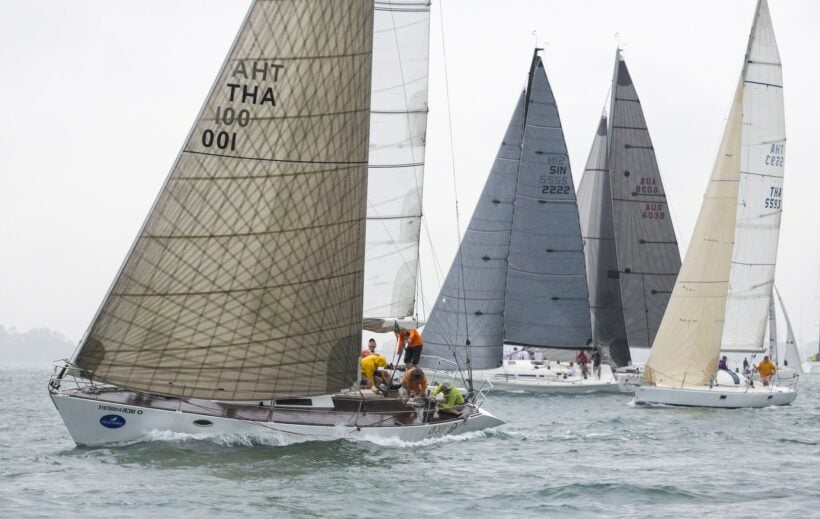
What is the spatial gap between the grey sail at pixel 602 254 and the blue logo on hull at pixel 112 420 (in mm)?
33595

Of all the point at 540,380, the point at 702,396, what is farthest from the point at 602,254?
the point at 702,396

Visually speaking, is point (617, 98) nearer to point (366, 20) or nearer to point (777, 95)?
point (777, 95)

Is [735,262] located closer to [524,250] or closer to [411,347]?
[524,250]

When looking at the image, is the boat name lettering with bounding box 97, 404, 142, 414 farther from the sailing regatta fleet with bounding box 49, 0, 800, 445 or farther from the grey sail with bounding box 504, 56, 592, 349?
the grey sail with bounding box 504, 56, 592, 349

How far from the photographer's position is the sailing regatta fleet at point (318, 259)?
2125 centimetres

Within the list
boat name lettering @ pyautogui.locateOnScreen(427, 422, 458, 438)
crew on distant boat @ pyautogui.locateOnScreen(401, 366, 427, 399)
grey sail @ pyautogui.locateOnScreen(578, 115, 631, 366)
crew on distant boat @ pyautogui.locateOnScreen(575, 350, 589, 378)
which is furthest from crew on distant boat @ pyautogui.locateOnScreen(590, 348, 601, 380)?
crew on distant boat @ pyautogui.locateOnScreen(401, 366, 427, 399)

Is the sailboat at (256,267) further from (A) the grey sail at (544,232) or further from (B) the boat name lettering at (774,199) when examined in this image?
(A) the grey sail at (544,232)

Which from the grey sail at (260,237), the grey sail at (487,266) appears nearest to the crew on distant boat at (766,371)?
the grey sail at (487,266)

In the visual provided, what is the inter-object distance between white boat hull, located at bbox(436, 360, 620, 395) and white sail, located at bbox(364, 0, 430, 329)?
18628 millimetres

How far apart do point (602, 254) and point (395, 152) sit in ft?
85.0

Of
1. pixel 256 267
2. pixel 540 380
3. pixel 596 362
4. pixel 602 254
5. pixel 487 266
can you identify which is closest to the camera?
pixel 256 267

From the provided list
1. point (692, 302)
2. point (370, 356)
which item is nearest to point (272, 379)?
point (370, 356)

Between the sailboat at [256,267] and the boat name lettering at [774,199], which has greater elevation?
the boat name lettering at [774,199]

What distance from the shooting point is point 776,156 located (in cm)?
4219
